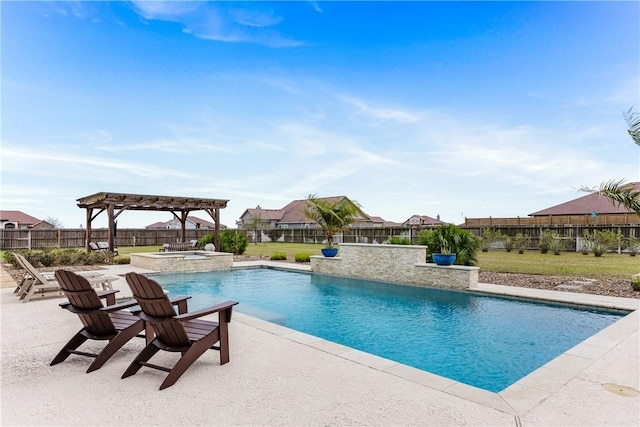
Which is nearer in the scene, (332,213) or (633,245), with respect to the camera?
(332,213)

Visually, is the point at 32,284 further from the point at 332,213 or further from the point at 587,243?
the point at 587,243

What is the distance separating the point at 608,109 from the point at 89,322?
14919 mm

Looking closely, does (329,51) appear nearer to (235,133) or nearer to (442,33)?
(442,33)

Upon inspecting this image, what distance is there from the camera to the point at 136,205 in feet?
61.6

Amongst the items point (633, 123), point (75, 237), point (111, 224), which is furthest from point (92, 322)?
point (75, 237)

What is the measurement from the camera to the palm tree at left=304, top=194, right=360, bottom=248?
51.0 feet

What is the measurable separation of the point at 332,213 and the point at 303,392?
12244 millimetres

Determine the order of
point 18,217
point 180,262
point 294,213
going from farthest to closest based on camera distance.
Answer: point 294,213
point 18,217
point 180,262

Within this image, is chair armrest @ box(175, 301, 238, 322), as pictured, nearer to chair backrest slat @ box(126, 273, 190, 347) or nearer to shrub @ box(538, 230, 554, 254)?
chair backrest slat @ box(126, 273, 190, 347)

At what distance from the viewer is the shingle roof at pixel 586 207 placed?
87.2ft

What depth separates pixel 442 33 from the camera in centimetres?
1238

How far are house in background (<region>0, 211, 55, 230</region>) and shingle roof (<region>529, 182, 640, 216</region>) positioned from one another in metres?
45.8

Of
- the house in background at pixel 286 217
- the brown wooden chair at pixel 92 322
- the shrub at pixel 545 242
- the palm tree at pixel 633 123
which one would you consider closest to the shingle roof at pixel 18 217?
the house in background at pixel 286 217

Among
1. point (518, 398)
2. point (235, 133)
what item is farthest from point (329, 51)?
point (518, 398)
